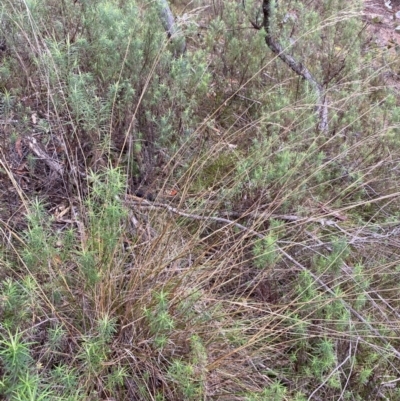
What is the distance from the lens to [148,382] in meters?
1.76

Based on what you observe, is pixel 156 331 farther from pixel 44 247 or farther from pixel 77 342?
pixel 44 247

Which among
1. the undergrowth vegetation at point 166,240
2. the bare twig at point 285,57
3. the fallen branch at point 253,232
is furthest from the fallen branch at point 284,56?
the fallen branch at point 253,232

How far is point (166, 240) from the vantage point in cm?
204

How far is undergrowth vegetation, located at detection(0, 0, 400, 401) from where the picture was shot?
5.61 ft

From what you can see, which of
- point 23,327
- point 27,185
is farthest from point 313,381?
point 27,185

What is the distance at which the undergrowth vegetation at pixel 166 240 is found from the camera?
171 centimetres

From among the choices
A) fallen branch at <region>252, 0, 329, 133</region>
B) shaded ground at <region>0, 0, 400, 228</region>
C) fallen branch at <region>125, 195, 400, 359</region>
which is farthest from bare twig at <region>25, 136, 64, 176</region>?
fallen branch at <region>252, 0, 329, 133</region>

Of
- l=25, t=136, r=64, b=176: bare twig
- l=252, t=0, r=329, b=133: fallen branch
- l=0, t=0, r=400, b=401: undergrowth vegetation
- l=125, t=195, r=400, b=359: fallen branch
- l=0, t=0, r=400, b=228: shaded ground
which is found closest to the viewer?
l=0, t=0, r=400, b=401: undergrowth vegetation

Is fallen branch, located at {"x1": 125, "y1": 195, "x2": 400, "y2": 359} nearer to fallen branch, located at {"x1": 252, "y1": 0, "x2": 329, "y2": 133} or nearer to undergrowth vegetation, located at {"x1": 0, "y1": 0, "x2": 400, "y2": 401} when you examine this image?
undergrowth vegetation, located at {"x1": 0, "y1": 0, "x2": 400, "y2": 401}

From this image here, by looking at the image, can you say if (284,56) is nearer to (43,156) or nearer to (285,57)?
(285,57)

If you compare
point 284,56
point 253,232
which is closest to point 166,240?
point 253,232

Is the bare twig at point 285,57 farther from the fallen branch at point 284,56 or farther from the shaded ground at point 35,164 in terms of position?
the shaded ground at point 35,164

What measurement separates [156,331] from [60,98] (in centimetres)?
127

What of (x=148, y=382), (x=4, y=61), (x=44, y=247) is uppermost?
(x=4, y=61)
